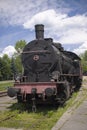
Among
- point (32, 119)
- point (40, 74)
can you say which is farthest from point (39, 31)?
point (32, 119)

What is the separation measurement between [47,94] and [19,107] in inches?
94.2

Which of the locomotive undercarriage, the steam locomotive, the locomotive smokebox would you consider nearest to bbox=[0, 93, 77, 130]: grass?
the locomotive undercarriage

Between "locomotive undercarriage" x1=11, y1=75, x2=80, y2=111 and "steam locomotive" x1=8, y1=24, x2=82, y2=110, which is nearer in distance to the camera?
"locomotive undercarriage" x1=11, y1=75, x2=80, y2=111

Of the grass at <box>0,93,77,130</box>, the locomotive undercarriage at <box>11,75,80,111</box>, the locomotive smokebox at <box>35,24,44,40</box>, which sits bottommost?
the grass at <box>0,93,77,130</box>

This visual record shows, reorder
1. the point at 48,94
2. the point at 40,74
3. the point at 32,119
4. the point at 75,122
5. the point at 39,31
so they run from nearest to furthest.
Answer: the point at 75,122
the point at 32,119
the point at 48,94
the point at 40,74
the point at 39,31

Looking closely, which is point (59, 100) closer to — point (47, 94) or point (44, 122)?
point (47, 94)

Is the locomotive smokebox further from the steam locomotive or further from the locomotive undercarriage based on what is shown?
the locomotive undercarriage

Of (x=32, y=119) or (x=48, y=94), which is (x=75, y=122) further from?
(x=48, y=94)

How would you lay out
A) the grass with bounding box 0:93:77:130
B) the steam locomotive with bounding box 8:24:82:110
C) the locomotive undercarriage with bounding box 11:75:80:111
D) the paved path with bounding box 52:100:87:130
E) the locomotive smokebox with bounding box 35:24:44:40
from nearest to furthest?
the paved path with bounding box 52:100:87:130 → the grass with bounding box 0:93:77:130 → the locomotive undercarriage with bounding box 11:75:80:111 → the steam locomotive with bounding box 8:24:82:110 → the locomotive smokebox with bounding box 35:24:44:40

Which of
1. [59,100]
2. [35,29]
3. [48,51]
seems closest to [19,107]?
[59,100]

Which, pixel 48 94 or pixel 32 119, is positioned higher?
pixel 48 94

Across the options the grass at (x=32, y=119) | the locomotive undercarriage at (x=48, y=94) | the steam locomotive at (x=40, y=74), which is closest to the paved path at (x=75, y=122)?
the grass at (x=32, y=119)

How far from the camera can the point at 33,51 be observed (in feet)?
42.1

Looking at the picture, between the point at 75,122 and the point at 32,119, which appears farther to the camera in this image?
the point at 32,119
